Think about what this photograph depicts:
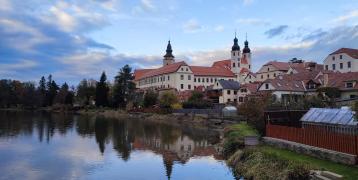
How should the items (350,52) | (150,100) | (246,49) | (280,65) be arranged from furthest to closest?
(246,49) < (280,65) < (150,100) < (350,52)

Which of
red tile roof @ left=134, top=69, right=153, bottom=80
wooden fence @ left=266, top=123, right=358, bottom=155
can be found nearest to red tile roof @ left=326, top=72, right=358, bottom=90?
wooden fence @ left=266, top=123, right=358, bottom=155

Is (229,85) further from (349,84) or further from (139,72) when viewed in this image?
(139,72)

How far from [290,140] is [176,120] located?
184ft

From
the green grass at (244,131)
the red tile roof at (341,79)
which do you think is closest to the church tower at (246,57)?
the red tile roof at (341,79)

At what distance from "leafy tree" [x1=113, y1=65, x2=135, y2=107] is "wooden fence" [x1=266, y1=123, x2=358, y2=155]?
304ft

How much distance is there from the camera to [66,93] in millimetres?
150625

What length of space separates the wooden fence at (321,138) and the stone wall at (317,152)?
0.35 meters

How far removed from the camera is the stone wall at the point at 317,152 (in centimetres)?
1911

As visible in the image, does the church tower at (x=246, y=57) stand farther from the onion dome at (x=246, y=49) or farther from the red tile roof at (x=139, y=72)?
the red tile roof at (x=139, y=72)

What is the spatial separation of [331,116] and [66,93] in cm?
13242

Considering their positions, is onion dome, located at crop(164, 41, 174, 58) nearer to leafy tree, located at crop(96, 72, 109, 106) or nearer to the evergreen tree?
leafy tree, located at crop(96, 72, 109, 106)

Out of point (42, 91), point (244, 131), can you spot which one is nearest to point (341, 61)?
point (244, 131)

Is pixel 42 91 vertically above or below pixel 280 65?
below

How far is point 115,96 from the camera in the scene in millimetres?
120312
